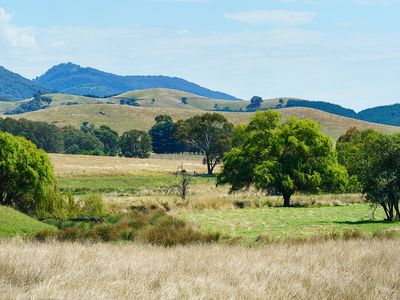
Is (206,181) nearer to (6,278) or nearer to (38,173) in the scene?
(38,173)

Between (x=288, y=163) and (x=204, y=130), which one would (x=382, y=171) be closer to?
(x=288, y=163)

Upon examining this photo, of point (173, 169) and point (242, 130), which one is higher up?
point (242, 130)

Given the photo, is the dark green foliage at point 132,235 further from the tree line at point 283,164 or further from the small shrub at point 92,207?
the tree line at point 283,164

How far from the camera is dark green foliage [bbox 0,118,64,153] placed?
147 metres

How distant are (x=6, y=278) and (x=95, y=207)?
32272 mm

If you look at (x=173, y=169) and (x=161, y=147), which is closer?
(x=173, y=169)

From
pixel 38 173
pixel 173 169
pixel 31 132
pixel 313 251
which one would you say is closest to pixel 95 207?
pixel 38 173

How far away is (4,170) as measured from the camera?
1713 inches

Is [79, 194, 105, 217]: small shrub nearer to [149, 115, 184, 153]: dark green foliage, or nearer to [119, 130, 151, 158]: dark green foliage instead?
[119, 130, 151, 158]: dark green foliage

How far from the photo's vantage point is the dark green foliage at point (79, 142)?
153000mm

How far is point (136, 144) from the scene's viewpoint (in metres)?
143

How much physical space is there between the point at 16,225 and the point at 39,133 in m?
123

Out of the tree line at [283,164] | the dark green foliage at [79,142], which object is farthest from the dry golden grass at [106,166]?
the dark green foliage at [79,142]

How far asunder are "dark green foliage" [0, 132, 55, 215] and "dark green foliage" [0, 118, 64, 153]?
10459 centimetres
